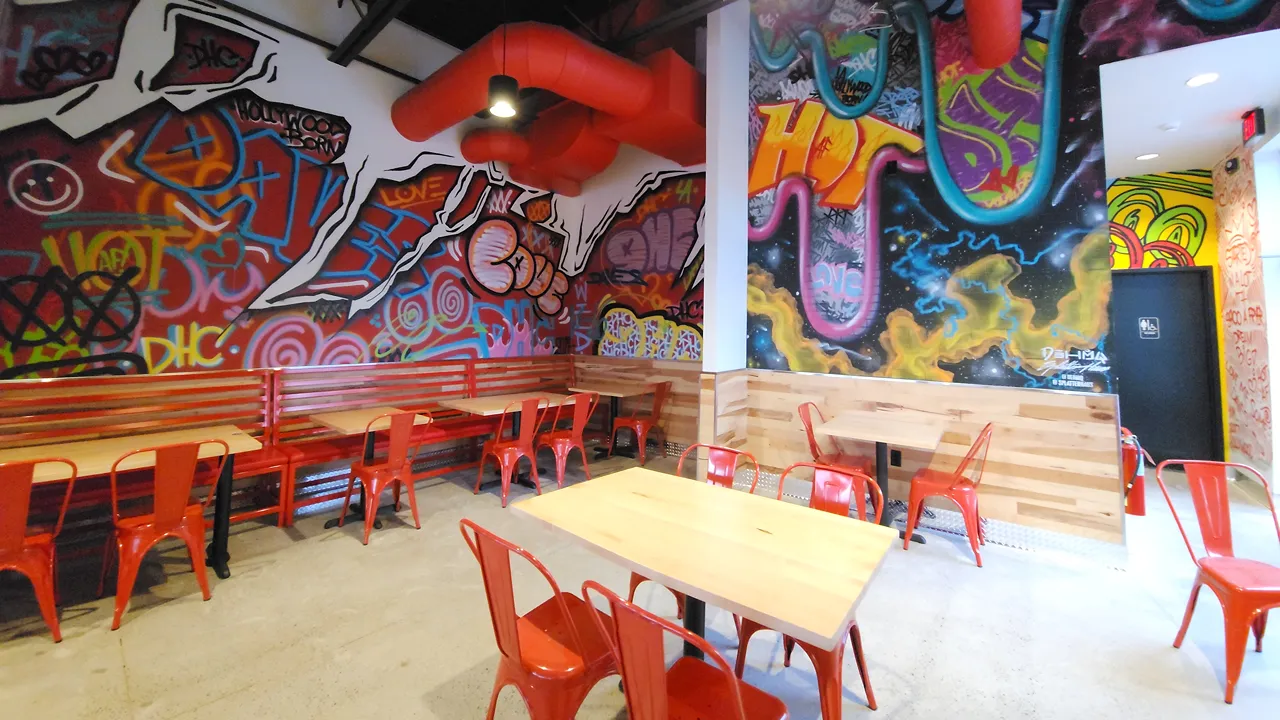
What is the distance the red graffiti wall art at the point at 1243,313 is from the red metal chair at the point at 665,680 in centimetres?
563

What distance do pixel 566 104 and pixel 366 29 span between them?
196 cm

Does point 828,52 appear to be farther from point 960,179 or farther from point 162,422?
point 162,422

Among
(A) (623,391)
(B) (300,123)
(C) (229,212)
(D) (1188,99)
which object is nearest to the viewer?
(D) (1188,99)

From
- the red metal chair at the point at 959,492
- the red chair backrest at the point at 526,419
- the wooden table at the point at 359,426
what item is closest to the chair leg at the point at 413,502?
the wooden table at the point at 359,426

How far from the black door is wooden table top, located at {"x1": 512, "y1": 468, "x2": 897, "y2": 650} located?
5.31 meters

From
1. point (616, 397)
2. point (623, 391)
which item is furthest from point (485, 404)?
point (616, 397)

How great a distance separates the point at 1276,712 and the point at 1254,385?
383 cm

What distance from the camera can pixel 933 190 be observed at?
402 cm

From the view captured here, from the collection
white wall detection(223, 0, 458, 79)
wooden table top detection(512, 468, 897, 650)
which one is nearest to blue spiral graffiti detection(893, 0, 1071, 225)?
wooden table top detection(512, 468, 897, 650)

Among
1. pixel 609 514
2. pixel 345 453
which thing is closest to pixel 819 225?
pixel 609 514

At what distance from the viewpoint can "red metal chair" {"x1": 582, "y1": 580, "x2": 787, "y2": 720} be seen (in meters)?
1.12

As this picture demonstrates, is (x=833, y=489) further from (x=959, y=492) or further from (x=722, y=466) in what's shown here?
(x=959, y=492)

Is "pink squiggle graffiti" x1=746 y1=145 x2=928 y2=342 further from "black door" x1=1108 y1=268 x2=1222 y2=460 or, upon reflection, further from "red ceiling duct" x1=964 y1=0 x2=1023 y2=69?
"black door" x1=1108 y1=268 x2=1222 y2=460

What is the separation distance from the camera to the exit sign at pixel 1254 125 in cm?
398
